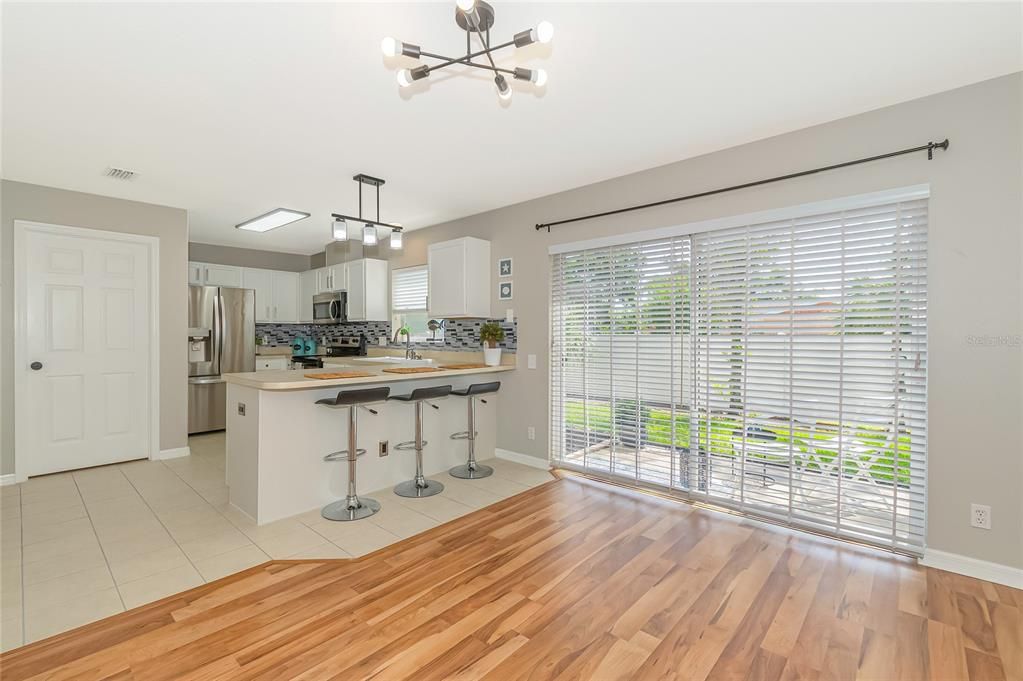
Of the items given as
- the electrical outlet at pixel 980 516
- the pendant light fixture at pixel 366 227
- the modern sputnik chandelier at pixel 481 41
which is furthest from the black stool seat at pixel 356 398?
the electrical outlet at pixel 980 516

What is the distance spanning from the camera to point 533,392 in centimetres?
442

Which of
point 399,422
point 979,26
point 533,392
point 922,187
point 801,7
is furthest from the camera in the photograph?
point 533,392

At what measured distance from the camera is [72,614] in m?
2.08

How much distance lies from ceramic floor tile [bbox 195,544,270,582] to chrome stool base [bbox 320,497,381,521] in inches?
21.1

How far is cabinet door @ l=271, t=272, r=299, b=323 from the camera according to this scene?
23.3 ft

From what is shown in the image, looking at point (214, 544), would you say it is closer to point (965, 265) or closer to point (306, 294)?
point (965, 265)

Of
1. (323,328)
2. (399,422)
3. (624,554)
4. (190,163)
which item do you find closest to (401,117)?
(190,163)

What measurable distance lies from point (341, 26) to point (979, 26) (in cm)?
273

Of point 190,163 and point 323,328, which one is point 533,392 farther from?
point 323,328

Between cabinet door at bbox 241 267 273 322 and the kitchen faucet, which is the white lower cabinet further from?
the kitchen faucet

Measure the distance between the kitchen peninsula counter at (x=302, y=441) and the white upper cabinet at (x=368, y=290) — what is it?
2.20 m

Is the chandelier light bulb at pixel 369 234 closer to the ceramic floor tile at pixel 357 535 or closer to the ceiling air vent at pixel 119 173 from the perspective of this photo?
the ceiling air vent at pixel 119 173

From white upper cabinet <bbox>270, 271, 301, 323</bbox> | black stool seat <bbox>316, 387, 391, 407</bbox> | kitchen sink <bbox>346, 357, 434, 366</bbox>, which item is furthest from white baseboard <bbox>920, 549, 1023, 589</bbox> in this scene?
white upper cabinet <bbox>270, 271, 301, 323</bbox>

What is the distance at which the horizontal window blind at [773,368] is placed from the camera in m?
2.62
